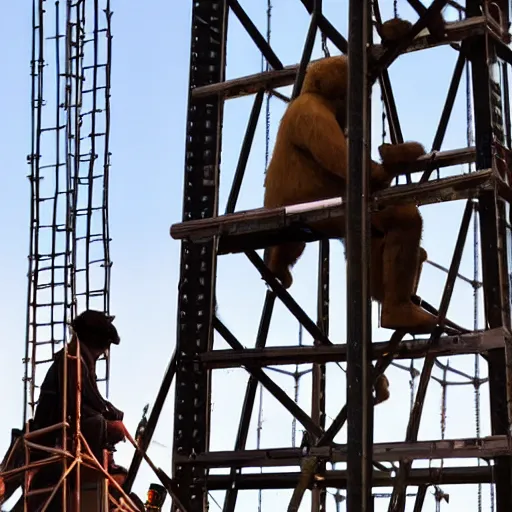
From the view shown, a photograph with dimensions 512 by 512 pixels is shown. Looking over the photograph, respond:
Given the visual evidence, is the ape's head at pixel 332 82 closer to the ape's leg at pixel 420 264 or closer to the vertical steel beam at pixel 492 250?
the vertical steel beam at pixel 492 250

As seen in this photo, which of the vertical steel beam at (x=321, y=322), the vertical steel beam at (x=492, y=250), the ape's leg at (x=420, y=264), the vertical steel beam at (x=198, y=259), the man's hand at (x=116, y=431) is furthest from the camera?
the vertical steel beam at (x=321, y=322)

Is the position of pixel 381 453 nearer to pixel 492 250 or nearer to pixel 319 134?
pixel 492 250

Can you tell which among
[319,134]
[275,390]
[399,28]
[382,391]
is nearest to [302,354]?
[275,390]

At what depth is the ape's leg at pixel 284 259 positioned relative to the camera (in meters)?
15.1

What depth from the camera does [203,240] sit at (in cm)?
1452

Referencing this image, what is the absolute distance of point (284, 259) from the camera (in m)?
15.1

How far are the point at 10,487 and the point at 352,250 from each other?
2.83 metres

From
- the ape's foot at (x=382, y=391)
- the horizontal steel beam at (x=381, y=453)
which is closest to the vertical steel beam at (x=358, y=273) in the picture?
the horizontal steel beam at (x=381, y=453)

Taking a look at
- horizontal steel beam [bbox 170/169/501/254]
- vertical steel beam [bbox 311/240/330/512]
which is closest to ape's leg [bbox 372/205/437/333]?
horizontal steel beam [bbox 170/169/501/254]

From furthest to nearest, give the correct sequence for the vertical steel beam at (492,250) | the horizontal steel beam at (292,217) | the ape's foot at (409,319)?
1. the ape's foot at (409,319)
2. the horizontal steel beam at (292,217)
3. the vertical steel beam at (492,250)

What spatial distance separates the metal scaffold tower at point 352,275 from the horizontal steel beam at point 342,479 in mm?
12

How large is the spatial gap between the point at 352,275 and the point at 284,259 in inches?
116

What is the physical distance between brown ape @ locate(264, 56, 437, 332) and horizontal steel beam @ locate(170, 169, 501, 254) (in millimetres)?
244

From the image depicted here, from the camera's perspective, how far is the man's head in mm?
12805
